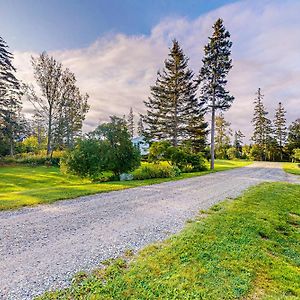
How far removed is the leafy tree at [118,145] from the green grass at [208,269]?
28.8ft

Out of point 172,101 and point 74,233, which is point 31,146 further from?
point 74,233

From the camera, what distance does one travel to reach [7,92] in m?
26.4

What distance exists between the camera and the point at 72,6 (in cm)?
1034

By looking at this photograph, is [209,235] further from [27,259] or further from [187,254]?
[27,259]

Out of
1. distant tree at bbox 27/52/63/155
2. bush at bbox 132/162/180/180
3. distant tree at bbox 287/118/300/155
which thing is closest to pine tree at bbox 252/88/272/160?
distant tree at bbox 287/118/300/155

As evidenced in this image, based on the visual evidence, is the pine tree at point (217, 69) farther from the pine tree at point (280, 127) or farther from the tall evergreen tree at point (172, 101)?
the pine tree at point (280, 127)

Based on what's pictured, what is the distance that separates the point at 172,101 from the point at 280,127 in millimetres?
34190

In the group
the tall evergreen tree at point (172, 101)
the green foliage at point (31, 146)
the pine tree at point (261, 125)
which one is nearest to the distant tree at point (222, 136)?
the pine tree at point (261, 125)

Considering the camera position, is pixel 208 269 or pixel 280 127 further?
pixel 280 127

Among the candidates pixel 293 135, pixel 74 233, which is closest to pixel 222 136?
pixel 293 135

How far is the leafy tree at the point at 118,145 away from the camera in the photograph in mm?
13062

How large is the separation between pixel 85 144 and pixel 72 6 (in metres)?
6.70

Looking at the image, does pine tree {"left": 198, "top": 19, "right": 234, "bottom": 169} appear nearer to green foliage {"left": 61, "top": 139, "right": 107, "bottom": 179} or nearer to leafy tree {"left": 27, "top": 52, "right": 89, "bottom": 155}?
green foliage {"left": 61, "top": 139, "right": 107, "bottom": 179}

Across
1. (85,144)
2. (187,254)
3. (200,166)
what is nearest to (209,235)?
(187,254)
